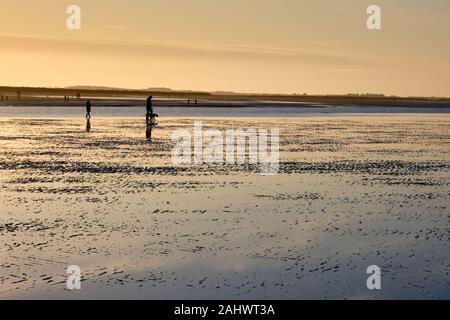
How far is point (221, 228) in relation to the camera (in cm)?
1280

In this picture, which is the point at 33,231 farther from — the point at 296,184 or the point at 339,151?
the point at 339,151

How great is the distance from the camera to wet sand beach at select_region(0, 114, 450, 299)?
30.2 feet

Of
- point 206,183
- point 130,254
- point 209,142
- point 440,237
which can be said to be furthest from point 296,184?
point 209,142

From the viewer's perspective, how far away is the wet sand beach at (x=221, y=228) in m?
9.21

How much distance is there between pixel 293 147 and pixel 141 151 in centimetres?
783

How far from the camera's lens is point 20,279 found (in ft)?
30.5
